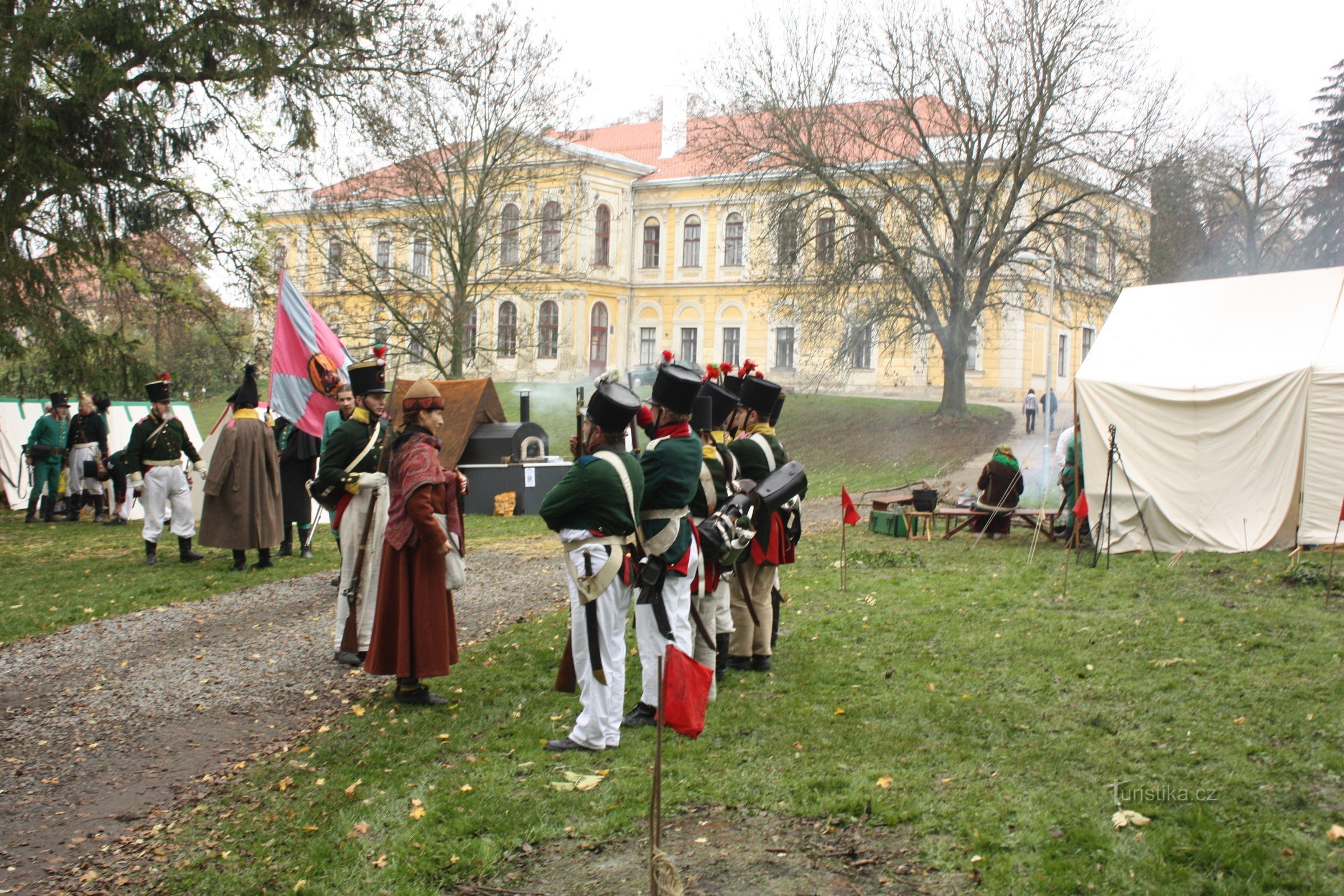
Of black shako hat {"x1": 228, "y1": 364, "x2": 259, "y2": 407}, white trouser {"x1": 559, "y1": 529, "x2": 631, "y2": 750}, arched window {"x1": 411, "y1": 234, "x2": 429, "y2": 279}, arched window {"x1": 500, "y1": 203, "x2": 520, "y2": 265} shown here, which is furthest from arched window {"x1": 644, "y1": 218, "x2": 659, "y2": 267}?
white trouser {"x1": 559, "y1": 529, "x2": 631, "y2": 750}

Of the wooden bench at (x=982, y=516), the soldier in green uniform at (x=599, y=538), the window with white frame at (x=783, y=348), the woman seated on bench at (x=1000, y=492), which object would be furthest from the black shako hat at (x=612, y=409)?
the window with white frame at (x=783, y=348)

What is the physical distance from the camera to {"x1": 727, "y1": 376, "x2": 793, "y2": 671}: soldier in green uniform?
6.96m

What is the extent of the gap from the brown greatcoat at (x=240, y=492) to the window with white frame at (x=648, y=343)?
4056 cm

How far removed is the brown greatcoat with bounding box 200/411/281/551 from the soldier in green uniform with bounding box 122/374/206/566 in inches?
36.9

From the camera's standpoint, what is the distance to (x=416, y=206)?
27.8m

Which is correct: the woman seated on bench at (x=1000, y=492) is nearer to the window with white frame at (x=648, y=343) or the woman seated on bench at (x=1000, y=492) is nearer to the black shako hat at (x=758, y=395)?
the black shako hat at (x=758, y=395)

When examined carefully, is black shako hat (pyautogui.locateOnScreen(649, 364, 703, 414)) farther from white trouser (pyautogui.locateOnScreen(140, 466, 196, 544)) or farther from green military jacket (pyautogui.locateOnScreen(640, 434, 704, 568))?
white trouser (pyautogui.locateOnScreen(140, 466, 196, 544))

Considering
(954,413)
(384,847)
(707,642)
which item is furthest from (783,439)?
(384,847)

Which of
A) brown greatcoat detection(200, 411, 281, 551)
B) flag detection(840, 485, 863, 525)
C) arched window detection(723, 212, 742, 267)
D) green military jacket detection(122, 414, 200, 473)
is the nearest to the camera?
flag detection(840, 485, 863, 525)

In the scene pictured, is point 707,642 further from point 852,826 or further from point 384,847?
point 384,847

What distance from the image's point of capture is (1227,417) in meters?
12.3

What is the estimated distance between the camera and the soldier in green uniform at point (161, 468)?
11.6m

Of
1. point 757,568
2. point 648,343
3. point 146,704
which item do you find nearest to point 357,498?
point 146,704

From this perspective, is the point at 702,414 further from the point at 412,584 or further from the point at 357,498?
the point at 357,498
